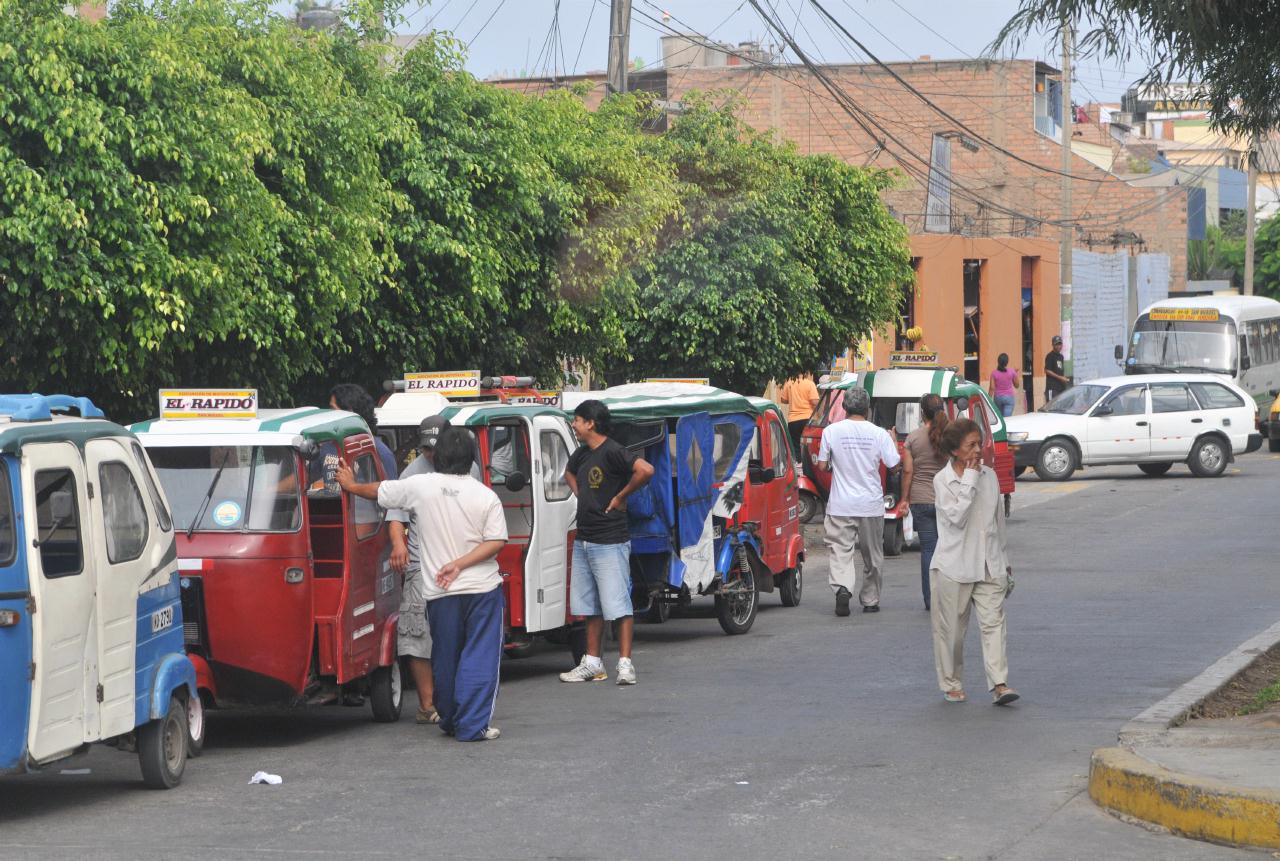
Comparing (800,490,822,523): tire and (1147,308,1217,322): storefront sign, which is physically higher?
(1147,308,1217,322): storefront sign

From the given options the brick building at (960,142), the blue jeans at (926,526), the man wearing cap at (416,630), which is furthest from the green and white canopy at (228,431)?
the brick building at (960,142)

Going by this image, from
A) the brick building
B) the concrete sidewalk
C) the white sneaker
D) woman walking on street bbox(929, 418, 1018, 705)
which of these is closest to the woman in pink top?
the brick building

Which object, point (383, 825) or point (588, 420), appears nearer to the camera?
point (383, 825)

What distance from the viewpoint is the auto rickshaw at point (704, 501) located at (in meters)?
13.7

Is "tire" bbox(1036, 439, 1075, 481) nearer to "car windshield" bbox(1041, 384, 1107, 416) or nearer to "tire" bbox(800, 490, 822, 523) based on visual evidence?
"car windshield" bbox(1041, 384, 1107, 416)

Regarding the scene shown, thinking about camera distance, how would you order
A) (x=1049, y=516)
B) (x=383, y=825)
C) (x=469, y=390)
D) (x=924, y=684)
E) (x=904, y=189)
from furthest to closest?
(x=904, y=189) < (x=1049, y=516) < (x=469, y=390) < (x=924, y=684) < (x=383, y=825)

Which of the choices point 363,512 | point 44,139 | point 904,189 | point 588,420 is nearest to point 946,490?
point 588,420

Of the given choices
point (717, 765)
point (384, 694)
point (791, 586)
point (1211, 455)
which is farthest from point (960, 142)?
point (717, 765)

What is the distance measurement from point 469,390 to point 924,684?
443 cm

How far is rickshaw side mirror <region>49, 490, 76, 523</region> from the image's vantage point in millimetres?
7965

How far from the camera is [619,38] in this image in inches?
926

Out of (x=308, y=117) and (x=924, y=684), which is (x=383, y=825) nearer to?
(x=924, y=684)

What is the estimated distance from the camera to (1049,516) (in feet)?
82.6

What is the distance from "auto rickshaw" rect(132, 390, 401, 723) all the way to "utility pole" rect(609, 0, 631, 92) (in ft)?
44.6
